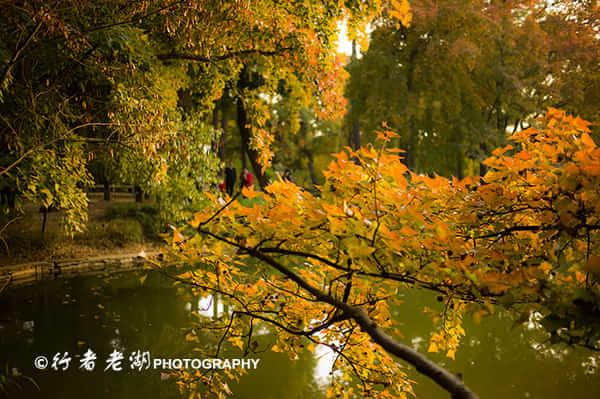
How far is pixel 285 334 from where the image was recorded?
237 centimetres

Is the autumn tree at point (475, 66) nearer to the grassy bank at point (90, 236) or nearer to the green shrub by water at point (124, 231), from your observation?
the grassy bank at point (90, 236)

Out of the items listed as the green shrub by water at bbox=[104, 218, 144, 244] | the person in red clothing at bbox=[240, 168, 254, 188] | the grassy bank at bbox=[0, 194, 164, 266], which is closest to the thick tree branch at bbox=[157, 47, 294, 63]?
the person in red clothing at bbox=[240, 168, 254, 188]

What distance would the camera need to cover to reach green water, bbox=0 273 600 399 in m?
4.49

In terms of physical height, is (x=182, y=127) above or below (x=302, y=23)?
below

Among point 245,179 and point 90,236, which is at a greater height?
point 245,179

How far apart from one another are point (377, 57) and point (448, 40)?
307 centimetres

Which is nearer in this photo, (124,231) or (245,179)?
(245,179)

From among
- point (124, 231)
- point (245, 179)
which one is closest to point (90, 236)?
Result: point (124, 231)

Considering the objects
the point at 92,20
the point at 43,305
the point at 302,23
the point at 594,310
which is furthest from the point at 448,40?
the point at 594,310

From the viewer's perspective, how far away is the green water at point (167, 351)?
14.7 feet

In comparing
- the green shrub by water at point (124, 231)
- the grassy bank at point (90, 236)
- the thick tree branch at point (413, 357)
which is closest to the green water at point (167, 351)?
the grassy bank at point (90, 236)

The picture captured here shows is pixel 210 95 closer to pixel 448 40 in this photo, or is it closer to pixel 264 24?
pixel 264 24

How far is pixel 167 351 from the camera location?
5.38m

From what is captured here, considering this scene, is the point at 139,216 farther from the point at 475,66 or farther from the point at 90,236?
the point at 475,66
